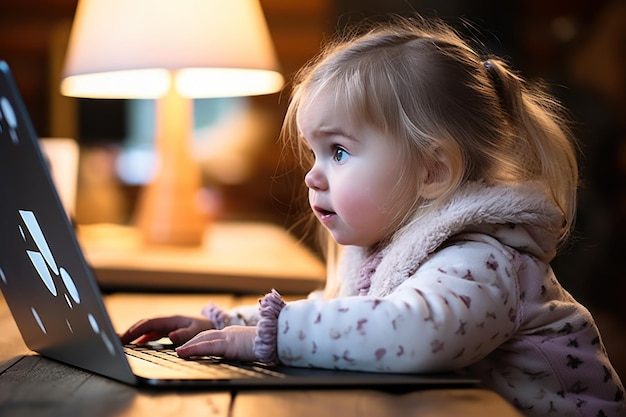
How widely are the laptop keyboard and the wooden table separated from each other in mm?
42

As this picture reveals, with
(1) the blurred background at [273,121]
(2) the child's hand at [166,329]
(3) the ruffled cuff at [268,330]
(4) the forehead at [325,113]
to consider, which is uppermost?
A: (4) the forehead at [325,113]

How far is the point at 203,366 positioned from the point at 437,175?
337 millimetres

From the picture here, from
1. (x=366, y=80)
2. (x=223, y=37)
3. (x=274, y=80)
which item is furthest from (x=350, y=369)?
(x=274, y=80)

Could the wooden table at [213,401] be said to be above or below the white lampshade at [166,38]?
above

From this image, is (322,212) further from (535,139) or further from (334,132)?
(535,139)

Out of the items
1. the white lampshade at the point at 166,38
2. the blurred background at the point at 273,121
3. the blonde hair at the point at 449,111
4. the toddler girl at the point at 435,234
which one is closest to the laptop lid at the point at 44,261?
the toddler girl at the point at 435,234

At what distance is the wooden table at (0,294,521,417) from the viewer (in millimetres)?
608

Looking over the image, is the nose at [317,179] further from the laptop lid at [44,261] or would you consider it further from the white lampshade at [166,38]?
the white lampshade at [166,38]

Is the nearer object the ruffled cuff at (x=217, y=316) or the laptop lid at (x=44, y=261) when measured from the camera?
the laptop lid at (x=44, y=261)

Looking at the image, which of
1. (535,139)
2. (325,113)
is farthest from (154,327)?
(535,139)

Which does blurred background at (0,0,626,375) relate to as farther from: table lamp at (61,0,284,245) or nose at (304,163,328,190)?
nose at (304,163,328,190)

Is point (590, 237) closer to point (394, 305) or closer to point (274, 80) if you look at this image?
point (274, 80)

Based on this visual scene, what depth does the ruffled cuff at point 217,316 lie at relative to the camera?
3.43ft

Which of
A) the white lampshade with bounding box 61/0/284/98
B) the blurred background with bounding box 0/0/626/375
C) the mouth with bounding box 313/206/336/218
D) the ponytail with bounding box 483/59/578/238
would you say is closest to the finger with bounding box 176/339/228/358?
the mouth with bounding box 313/206/336/218
